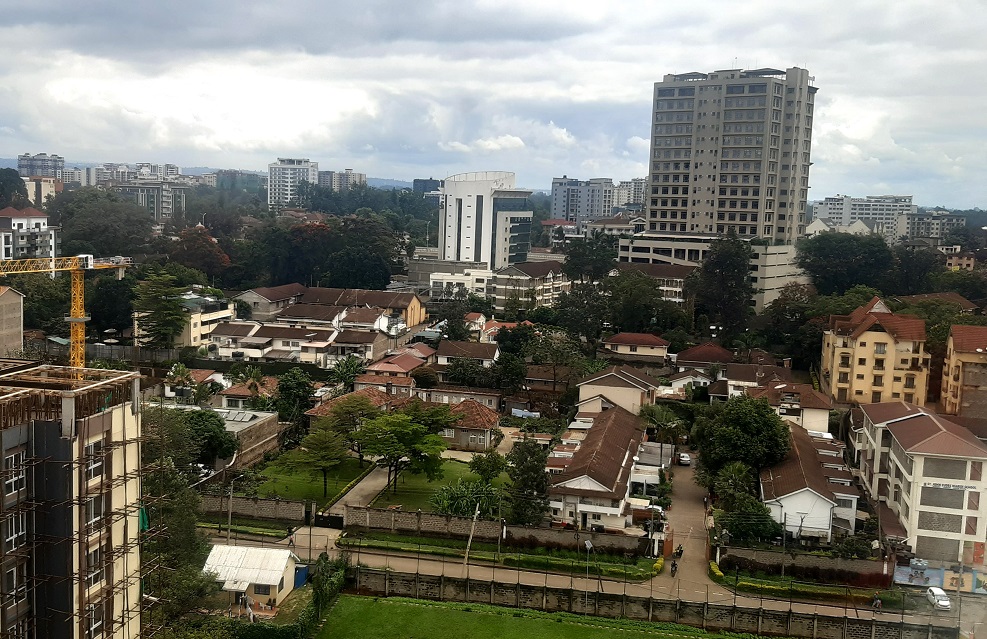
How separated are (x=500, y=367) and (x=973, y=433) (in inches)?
549

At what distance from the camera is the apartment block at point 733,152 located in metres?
48.2

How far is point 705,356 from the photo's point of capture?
107 ft

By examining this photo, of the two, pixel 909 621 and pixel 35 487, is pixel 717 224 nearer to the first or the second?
pixel 909 621

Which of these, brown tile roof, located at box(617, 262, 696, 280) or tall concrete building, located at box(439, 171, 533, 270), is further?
tall concrete building, located at box(439, 171, 533, 270)

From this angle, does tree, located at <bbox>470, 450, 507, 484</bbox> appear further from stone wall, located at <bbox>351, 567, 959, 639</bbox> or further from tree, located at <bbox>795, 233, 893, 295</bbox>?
tree, located at <bbox>795, 233, 893, 295</bbox>

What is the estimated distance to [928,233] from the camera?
78438 mm

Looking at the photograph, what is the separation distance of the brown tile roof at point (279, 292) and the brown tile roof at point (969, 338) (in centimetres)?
2724

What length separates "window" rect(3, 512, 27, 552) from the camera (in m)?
8.31

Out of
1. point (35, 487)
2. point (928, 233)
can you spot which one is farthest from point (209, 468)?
point (928, 233)

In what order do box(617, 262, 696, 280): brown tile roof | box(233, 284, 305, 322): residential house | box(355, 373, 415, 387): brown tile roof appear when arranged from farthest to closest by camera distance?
1. box(617, 262, 696, 280): brown tile roof
2. box(233, 284, 305, 322): residential house
3. box(355, 373, 415, 387): brown tile roof

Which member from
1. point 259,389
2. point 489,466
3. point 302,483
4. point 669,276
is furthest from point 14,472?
point 669,276

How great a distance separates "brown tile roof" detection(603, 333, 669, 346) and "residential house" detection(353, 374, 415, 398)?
9521mm

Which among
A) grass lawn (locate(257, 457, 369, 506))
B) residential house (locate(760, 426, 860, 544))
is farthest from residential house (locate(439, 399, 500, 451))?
residential house (locate(760, 426, 860, 544))

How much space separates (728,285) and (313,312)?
57.1 feet
